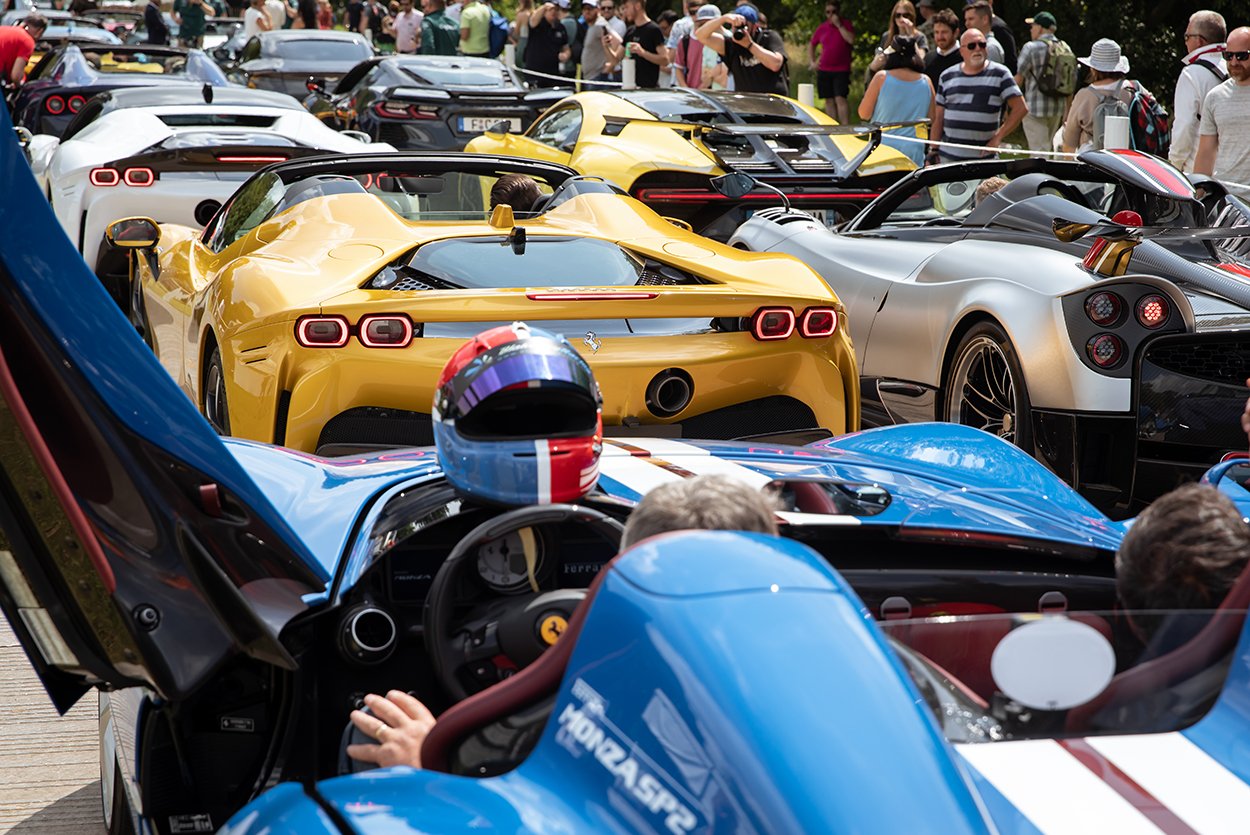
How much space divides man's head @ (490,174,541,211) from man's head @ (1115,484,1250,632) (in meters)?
5.26

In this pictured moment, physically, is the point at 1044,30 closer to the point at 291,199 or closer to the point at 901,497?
the point at 291,199

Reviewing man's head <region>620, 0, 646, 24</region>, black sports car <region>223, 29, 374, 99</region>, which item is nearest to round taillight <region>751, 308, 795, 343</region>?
man's head <region>620, 0, 646, 24</region>

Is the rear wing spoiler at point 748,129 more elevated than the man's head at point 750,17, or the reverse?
the man's head at point 750,17

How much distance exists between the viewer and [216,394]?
19.4ft

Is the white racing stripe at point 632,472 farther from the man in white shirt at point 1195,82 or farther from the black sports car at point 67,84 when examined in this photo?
the black sports car at point 67,84

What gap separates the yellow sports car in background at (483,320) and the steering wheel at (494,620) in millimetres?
2413

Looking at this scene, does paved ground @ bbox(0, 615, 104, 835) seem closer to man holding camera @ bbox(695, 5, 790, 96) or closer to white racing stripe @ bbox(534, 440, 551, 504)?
white racing stripe @ bbox(534, 440, 551, 504)

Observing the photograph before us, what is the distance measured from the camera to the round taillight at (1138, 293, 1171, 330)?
5.94 m

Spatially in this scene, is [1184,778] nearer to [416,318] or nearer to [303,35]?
[416,318]

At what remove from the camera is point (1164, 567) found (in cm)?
221

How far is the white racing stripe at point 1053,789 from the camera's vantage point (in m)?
1.85

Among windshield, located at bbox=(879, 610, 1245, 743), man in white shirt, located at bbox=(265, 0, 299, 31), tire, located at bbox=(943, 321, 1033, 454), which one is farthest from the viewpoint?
man in white shirt, located at bbox=(265, 0, 299, 31)

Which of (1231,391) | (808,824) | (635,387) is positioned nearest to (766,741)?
(808,824)

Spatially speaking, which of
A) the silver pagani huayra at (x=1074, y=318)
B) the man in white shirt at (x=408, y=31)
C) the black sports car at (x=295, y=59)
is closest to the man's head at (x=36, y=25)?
the black sports car at (x=295, y=59)
